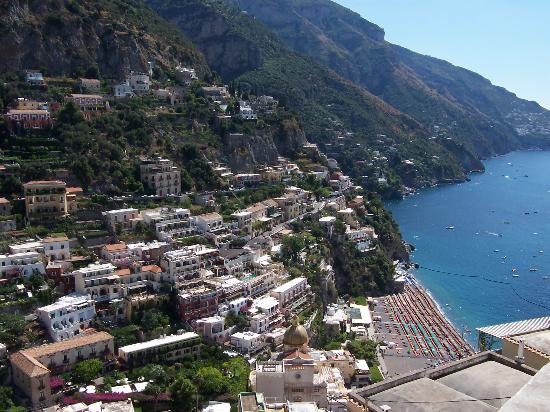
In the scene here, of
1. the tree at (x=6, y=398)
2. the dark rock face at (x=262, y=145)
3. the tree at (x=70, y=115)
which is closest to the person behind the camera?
the tree at (x=6, y=398)

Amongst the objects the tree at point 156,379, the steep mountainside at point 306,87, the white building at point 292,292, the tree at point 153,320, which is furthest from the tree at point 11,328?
the steep mountainside at point 306,87

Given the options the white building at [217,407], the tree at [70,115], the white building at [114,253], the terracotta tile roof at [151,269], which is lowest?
the white building at [217,407]

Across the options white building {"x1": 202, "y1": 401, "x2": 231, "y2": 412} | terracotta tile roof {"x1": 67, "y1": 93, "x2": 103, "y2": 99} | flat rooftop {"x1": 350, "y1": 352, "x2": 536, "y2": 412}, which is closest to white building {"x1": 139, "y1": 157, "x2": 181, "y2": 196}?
terracotta tile roof {"x1": 67, "y1": 93, "x2": 103, "y2": 99}

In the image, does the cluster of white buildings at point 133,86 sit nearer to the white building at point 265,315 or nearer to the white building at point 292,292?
the white building at point 292,292

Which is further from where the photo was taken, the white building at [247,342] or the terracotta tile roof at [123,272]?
the terracotta tile roof at [123,272]

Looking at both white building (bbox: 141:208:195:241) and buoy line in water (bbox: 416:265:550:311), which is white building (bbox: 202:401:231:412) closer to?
white building (bbox: 141:208:195:241)

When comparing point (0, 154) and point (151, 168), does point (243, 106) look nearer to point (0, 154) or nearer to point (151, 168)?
point (151, 168)
